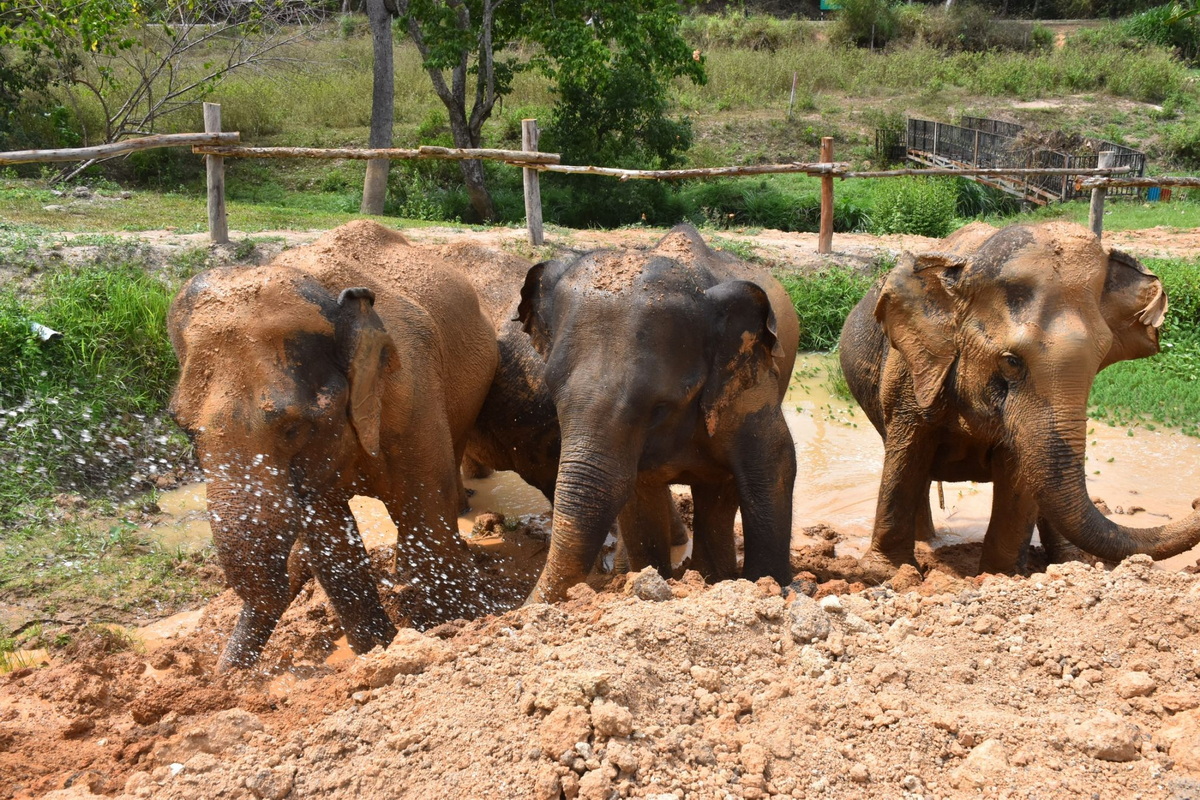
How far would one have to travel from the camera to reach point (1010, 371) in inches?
206

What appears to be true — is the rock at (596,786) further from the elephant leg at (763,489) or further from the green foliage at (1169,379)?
the green foliage at (1169,379)

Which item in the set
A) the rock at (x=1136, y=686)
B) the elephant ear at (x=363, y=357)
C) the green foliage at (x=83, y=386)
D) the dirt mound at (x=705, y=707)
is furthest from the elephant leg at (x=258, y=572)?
the green foliage at (x=83, y=386)

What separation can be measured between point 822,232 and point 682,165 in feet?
28.3

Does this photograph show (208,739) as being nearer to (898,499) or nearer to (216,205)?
(898,499)

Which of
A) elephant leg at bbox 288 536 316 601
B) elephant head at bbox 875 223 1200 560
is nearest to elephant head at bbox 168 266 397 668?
elephant leg at bbox 288 536 316 601

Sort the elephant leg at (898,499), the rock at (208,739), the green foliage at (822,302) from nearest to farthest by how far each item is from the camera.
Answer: the rock at (208,739) < the elephant leg at (898,499) < the green foliage at (822,302)

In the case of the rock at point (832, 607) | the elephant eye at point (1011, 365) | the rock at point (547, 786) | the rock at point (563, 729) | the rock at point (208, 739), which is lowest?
the rock at point (208, 739)

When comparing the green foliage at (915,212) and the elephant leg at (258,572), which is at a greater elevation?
the green foliage at (915,212)

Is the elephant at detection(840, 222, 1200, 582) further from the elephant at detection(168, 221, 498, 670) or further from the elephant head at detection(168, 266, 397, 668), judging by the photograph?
the elephant head at detection(168, 266, 397, 668)

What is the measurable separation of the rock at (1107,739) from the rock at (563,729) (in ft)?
Answer: 4.59

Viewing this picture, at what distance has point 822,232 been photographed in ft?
44.1

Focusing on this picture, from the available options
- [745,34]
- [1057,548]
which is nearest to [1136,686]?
[1057,548]

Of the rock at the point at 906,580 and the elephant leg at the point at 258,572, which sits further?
the rock at the point at 906,580

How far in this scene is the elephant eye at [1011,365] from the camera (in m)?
5.19
